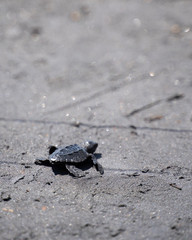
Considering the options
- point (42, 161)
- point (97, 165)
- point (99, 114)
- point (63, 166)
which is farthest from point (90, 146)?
point (99, 114)

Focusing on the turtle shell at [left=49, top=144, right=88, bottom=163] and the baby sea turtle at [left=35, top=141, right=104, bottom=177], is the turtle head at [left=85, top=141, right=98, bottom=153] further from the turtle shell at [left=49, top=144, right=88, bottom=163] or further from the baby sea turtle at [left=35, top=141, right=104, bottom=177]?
the turtle shell at [left=49, top=144, right=88, bottom=163]

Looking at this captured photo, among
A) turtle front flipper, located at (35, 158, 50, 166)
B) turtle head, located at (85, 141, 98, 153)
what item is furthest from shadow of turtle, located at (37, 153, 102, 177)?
turtle head, located at (85, 141, 98, 153)

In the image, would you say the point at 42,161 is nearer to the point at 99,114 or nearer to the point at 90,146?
the point at 90,146

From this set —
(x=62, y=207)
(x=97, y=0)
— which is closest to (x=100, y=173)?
(x=62, y=207)

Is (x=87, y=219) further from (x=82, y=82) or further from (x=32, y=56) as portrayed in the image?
(x=32, y=56)

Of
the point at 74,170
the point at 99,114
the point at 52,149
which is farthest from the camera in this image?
the point at 99,114

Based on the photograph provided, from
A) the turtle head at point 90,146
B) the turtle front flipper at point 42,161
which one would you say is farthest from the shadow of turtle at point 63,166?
the turtle head at point 90,146
